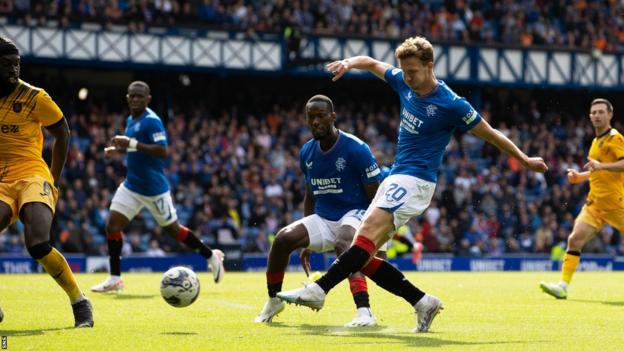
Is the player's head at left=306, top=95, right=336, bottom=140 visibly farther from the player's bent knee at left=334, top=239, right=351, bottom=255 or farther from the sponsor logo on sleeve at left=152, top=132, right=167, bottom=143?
the sponsor logo on sleeve at left=152, top=132, right=167, bottom=143

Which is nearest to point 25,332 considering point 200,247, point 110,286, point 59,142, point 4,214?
point 4,214

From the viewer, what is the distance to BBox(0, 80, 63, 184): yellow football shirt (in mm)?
9555

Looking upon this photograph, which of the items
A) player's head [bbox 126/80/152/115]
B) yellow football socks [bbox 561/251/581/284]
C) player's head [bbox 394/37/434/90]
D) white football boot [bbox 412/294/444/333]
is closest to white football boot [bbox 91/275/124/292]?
player's head [bbox 126/80/152/115]

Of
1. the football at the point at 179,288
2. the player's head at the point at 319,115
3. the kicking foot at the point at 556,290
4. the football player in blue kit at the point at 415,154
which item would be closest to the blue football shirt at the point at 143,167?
the football at the point at 179,288

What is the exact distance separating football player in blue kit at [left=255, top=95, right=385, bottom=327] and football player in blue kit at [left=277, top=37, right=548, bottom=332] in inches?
33.5

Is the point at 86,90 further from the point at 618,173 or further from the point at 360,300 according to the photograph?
the point at 360,300

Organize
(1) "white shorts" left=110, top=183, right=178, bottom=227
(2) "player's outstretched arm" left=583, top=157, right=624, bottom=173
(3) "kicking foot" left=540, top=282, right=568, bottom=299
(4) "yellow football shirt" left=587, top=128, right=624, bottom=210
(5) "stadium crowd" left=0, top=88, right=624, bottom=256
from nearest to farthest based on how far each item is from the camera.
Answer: (2) "player's outstretched arm" left=583, top=157, right=624, bottom=173
(3) "kicking foot" left=540, top=282, right=568, bottom=299
(4) "yellow football shirt" left=587, top=128, right=624, bottom=210
(1) "white shorts" left=110, top=183, right=178, bottom=227
(5) "stadium crowd" left=0, top=88, right=624, bottom=256

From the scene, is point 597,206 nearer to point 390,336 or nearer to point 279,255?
point 279,255

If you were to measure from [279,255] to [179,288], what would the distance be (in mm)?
1019

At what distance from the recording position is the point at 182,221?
2825 centimetres

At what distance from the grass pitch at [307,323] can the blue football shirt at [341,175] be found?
115 centimetres

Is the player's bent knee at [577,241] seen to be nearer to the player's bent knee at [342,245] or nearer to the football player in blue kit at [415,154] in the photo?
the player's bent knee at [342,245]

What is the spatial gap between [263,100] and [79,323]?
2746 cm

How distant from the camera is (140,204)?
1571 cm
